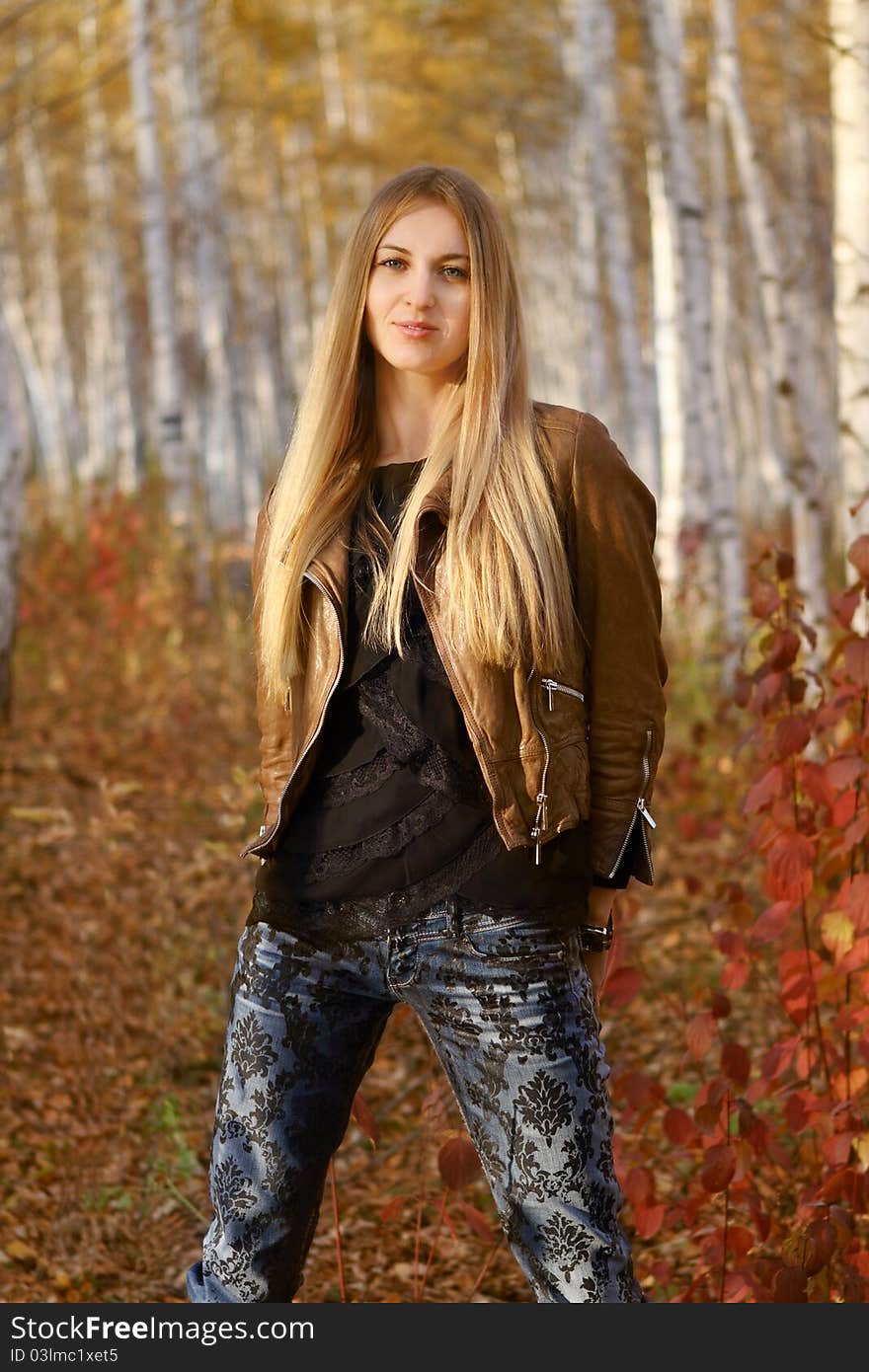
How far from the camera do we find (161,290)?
40.7 ft

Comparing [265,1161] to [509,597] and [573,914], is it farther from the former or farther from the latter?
[509,597]

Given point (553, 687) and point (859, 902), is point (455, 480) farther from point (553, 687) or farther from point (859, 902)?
point (859, 902)

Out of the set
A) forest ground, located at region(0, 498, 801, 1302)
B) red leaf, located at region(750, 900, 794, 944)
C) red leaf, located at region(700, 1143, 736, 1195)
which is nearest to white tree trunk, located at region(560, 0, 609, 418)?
forest ground, located at region(0, 498, 801, 1302)

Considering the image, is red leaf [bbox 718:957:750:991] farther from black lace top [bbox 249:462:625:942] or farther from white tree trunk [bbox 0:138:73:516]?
white tree trunk [bbox 0:138:73:516]

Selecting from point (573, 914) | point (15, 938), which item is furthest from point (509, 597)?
point (15, 938)

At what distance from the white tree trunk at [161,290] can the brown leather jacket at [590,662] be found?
32.2 ft

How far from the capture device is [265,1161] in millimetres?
2125

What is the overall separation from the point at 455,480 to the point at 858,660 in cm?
96

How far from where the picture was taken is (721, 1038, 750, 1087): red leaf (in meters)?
2.69

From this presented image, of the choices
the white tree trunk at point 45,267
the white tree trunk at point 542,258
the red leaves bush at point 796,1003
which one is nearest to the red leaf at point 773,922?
the red leaves bush at point 796,1003

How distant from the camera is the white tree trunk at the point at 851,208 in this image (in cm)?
404

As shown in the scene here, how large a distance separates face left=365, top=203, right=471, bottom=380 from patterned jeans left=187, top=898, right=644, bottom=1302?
0.89m

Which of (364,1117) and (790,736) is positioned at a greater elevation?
(790,736)

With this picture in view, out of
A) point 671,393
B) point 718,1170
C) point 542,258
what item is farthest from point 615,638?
point 542,258
